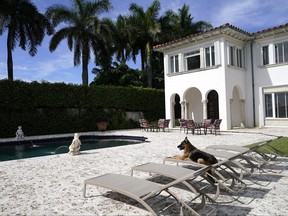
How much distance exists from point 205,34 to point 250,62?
4.60 m

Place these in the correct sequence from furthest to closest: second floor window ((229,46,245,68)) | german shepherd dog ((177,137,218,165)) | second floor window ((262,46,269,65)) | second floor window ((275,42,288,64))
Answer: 1. second floor window ((229,46,245,68))
2. second floor window ((262,46,269,65))
3. second floor window ((275,42,288,64))
4. german shepherd dog ((177,137,218,165))

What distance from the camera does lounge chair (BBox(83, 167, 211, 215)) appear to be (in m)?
3.71

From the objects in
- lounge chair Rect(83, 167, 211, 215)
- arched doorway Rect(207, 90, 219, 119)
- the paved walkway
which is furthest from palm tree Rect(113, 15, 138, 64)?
lounge chair Rect(83, 167, 211, 215)

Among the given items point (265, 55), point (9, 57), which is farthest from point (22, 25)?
point (265, 55)

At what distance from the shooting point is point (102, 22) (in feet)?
91.4

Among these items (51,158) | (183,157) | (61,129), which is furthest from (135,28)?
(183,157)

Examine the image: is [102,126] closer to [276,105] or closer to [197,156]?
[276,105]

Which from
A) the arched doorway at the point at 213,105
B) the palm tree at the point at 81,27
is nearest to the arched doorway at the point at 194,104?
the arched doorway at the point at 213,105

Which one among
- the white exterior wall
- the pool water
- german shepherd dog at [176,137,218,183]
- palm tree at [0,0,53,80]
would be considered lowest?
the pool water

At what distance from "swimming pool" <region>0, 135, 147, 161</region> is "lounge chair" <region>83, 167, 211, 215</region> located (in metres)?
8.80

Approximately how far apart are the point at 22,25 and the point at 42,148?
17.2m

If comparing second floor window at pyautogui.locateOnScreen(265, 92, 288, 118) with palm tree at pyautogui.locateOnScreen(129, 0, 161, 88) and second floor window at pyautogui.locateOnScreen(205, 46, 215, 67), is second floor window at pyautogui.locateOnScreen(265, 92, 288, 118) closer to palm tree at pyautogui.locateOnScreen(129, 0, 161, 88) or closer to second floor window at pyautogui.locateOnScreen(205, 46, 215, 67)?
second floor window at pyautogui.locateOnScreen(205, 46, 215, 67)

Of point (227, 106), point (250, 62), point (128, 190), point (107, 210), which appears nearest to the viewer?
point (128, 190)

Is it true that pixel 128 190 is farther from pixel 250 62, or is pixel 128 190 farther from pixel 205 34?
pixel 250 62
